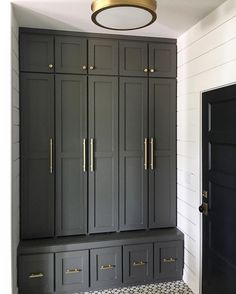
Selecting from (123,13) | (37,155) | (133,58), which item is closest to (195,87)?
(133,58)

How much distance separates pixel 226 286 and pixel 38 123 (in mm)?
2269

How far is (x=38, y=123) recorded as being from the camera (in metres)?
2.90

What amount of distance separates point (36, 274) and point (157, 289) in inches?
48.2

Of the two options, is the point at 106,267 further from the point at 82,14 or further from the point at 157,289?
the point at 82,14

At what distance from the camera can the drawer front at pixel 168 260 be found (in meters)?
3.00

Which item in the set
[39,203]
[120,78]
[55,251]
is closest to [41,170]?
[39,203]

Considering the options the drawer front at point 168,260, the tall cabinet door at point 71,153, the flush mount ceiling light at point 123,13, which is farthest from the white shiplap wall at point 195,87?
the tall cabinet door at point 71,153

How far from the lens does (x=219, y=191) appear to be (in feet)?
7.91

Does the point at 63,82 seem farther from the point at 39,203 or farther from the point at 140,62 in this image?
the point at 39,203

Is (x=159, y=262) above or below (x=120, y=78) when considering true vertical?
below

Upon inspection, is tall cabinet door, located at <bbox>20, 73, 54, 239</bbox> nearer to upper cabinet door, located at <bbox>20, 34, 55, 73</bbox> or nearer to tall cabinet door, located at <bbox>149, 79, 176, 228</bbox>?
upper cabinet door, located at <bbox>20, 34, 55, 73</bbox>

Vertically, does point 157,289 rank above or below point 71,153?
below
